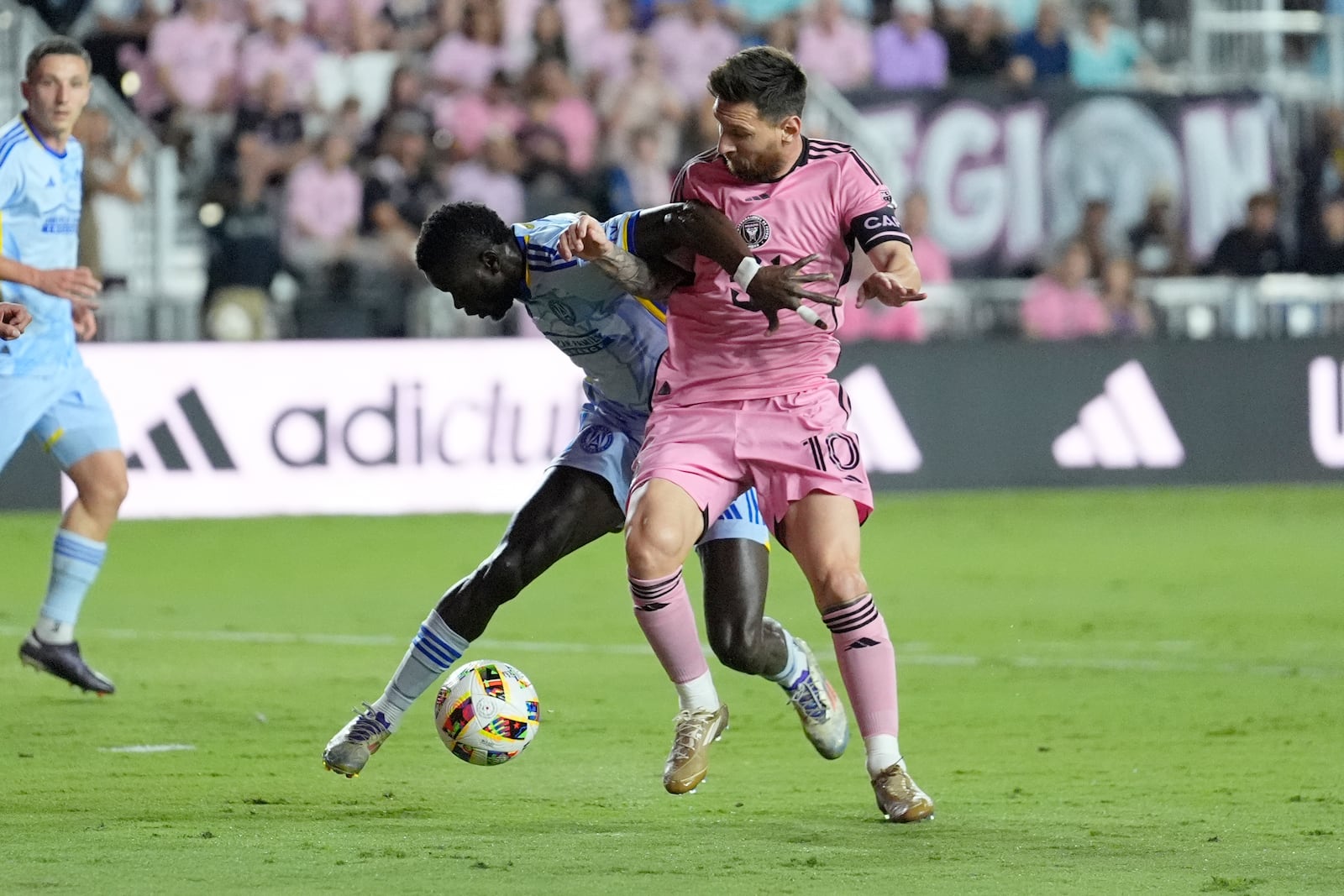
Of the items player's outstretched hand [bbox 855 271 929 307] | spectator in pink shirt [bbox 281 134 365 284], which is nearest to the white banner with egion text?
spectator in pink shirt [bbox 281 134 365 284]

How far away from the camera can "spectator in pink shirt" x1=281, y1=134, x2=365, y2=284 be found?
57.8 feet

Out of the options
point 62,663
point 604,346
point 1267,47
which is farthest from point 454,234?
point 1267,47

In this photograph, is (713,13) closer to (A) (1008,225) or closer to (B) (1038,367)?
(A) (1008,225)

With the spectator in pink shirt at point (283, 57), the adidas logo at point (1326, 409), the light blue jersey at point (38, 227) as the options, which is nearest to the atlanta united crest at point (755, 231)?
the light blue jersey at point (38, 227)

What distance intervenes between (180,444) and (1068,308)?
23.2 feet

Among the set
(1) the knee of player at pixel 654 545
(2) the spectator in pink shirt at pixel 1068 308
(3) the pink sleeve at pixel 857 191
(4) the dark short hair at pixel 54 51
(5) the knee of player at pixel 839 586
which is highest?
(4) the dark short hair at pixel 54 51

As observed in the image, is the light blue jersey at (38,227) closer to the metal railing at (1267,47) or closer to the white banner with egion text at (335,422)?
the white banner with egion text at (335,422)

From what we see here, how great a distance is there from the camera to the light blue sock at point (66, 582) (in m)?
8.99

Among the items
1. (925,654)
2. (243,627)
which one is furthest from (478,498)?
(925,654)

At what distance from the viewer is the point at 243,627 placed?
11.4m

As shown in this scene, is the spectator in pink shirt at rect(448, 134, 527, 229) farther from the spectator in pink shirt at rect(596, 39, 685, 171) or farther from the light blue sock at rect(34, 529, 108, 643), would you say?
the light blue sock at rect(34, 529, 108, 643)

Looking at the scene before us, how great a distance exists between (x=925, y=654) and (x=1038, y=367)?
7.65 m

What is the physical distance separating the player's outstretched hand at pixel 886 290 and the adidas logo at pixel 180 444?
10523 millimetres

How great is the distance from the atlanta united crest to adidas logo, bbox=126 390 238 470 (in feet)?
32.9
